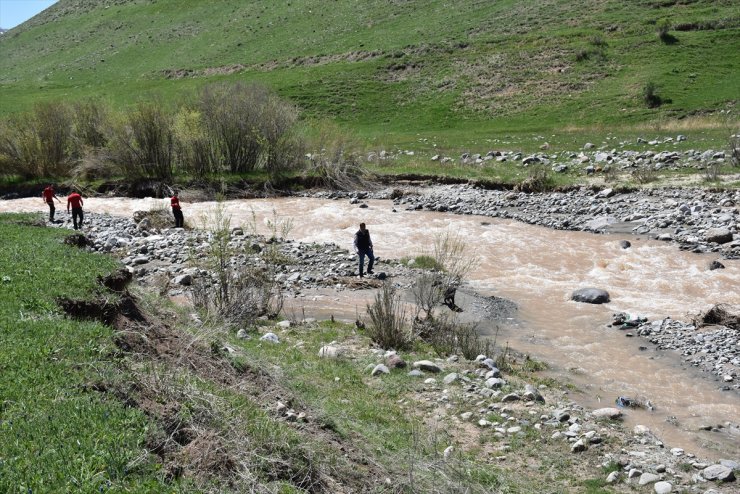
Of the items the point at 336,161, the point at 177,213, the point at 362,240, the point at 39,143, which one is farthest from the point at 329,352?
the point at 39,143

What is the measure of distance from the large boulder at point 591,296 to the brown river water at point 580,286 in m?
0.22

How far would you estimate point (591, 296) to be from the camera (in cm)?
1669

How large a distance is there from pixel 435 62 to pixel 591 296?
148 feet

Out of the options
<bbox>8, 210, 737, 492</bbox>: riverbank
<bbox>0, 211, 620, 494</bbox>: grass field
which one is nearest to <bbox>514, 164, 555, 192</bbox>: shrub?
<bbox>8, 210, 737, 492</bbox>: riverbank

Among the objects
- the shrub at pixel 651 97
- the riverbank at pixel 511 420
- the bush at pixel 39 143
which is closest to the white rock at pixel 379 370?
the riverbank at pixel 511 420

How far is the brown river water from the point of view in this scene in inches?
442

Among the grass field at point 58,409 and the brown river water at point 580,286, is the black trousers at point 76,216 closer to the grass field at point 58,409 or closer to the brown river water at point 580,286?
the brown river water at point 580,286

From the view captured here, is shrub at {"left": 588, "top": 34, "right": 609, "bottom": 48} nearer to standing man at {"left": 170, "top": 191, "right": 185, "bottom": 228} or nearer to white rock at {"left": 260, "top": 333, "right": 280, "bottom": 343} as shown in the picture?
standing man at {"left": 170, "top": 191, "right": 185, "bottom": 228}

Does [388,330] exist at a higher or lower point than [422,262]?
lower

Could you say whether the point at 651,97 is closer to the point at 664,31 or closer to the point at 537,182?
the point at 664,31

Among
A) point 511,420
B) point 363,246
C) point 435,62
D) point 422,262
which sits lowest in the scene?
point 511,420

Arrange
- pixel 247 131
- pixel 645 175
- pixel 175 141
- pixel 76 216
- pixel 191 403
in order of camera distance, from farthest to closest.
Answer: pixel 247 131 → pixel 175 141 → pixel 645 175 → pixel 76 216 → pixel 191 403

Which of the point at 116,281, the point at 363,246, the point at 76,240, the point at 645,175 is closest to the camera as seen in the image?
the point at 116,281

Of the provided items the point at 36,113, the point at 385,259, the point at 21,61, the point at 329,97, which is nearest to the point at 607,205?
the point at 385,259
